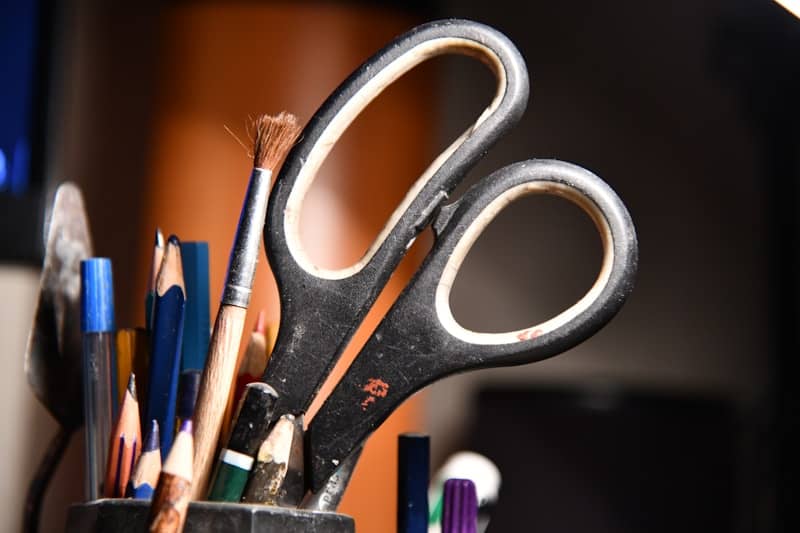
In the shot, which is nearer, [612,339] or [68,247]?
[68,247]

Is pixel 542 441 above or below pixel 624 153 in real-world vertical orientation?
below

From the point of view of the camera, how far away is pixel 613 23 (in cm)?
104

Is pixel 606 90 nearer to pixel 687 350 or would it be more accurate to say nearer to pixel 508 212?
pixel 508 212

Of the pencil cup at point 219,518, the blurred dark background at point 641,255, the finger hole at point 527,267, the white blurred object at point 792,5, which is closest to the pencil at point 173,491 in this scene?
the pencil cup at point 219,518

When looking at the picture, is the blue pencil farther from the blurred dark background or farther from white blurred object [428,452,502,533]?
the blurred dark background

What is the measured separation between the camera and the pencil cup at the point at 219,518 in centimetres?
24

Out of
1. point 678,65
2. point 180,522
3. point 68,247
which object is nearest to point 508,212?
point 678,65

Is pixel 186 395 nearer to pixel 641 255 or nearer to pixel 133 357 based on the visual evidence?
pixel 133 357

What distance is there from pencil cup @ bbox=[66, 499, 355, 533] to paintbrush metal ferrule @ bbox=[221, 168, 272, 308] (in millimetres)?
52

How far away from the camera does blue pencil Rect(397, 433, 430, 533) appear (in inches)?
11.5

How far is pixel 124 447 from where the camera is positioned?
0.88 feet

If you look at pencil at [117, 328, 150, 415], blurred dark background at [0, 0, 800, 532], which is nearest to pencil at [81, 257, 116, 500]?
pencil at [117, 328, 150, 415]

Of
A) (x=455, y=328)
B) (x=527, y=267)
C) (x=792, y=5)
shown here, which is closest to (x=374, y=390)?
(x=455, y=328)

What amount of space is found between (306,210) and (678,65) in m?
0.59
